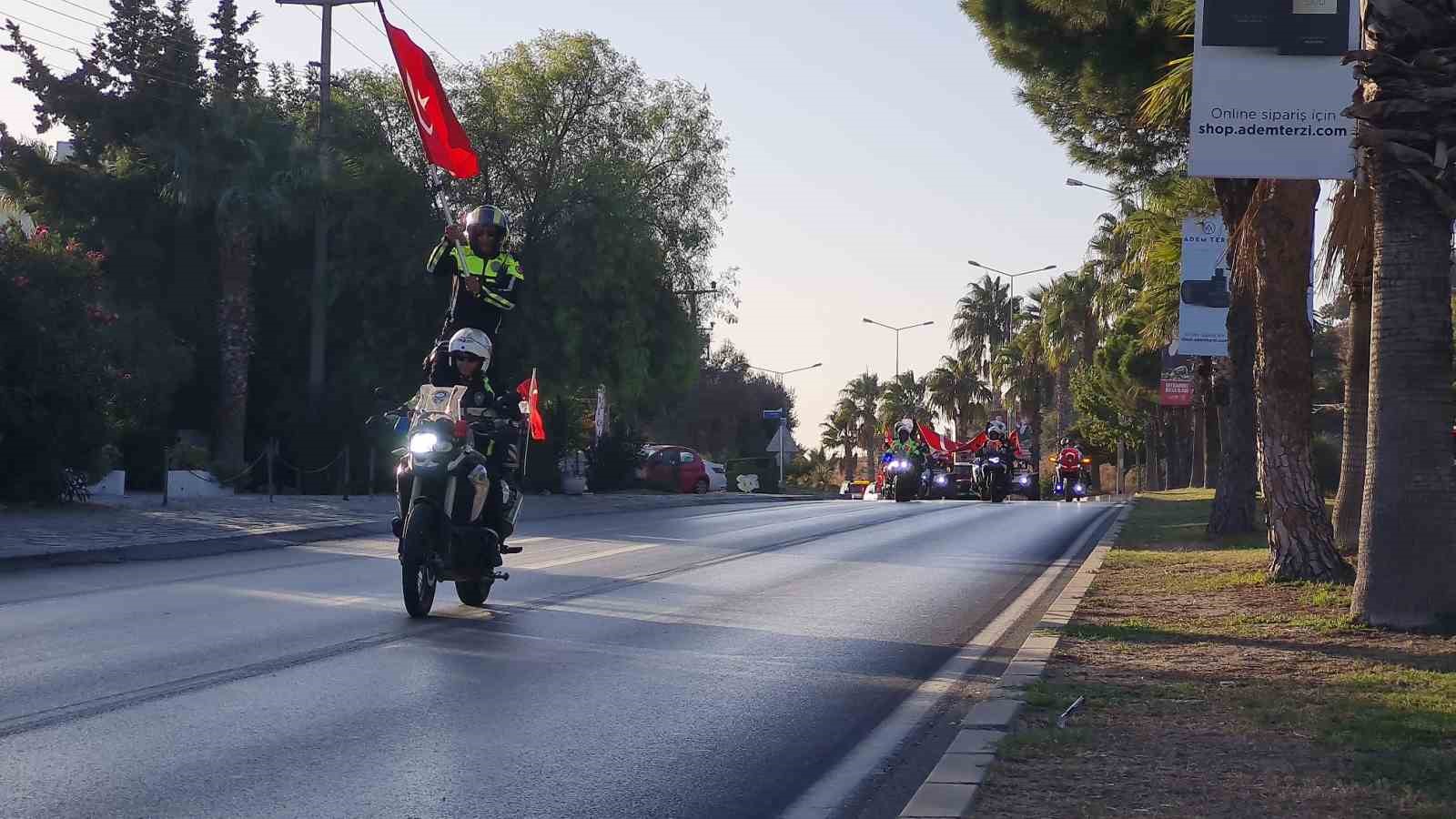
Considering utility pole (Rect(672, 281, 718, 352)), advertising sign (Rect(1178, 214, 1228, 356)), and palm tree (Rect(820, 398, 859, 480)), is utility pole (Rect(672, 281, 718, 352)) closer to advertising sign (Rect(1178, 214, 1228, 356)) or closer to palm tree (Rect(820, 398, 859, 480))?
advertising sign (Rect(1178, 214, 1228, 356))

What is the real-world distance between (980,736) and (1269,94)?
7559mm

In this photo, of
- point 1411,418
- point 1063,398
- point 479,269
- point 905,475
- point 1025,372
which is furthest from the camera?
point 1025,372

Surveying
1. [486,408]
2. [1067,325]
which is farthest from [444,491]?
[1067,325]

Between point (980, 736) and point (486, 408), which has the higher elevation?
point (486, 408)

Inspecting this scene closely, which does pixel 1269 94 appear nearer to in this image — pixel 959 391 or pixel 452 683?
pixel 452 683

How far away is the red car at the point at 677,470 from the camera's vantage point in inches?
1945

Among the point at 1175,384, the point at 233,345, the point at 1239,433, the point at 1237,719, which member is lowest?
the point at 1237,719

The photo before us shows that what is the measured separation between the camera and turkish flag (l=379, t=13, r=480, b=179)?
69.7 feet

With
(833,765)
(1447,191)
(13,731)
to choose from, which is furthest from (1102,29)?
(13,731)

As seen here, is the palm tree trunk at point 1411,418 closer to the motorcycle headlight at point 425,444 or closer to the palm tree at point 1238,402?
the motorcycle headlight at point 425,444

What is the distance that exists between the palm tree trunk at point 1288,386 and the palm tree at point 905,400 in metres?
83.2

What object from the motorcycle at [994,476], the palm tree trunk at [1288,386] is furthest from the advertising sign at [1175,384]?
the palm tree trunk at [1288,386]

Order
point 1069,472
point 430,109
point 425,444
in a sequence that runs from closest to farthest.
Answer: point 425,444 < point 430,109 < point 1069,472

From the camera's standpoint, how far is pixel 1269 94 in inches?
506
